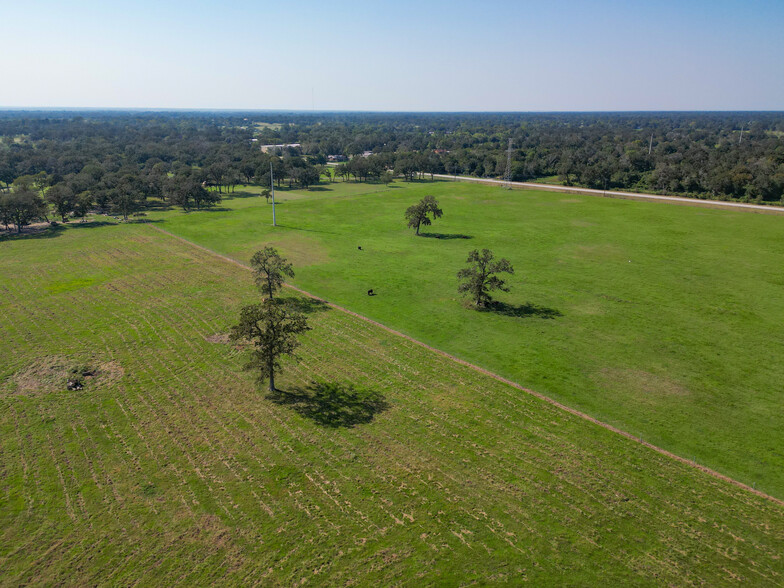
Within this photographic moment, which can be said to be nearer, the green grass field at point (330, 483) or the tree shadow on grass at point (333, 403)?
the green grass field at point (330, 483)

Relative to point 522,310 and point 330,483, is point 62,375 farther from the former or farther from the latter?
point 522,310

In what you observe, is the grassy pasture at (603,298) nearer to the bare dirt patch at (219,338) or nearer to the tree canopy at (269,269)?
the tree canopy at (269,269)

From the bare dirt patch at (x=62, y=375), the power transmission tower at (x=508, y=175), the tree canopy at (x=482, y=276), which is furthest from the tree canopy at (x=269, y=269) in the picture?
the power transmission tower at (x=508, y=175)

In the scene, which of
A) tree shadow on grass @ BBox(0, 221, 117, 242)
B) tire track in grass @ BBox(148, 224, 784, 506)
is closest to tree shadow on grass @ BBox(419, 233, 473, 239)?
tire track in grass @ BBox(148, 224, 784, 506)

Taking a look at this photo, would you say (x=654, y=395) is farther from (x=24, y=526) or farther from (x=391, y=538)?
(x=24, y=526)

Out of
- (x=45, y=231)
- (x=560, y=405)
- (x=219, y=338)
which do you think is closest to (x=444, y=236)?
(x=219, y=338)

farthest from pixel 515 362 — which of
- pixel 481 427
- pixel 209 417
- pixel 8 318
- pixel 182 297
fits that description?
pixel 8 318
